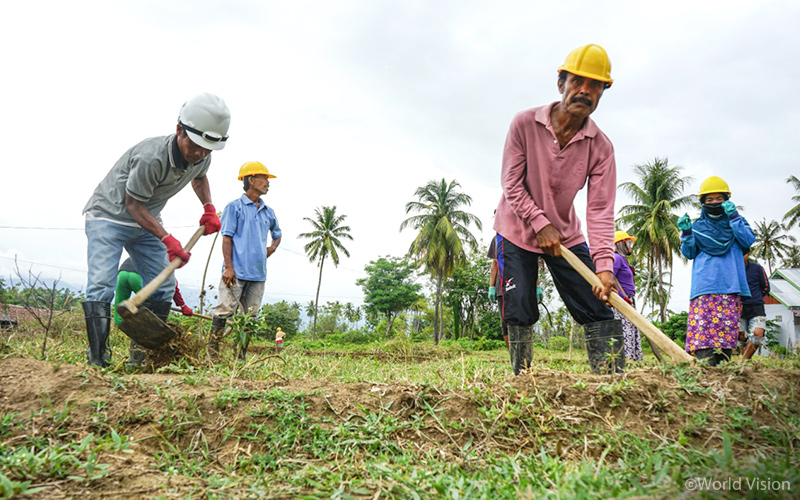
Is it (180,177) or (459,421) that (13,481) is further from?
(180,177)

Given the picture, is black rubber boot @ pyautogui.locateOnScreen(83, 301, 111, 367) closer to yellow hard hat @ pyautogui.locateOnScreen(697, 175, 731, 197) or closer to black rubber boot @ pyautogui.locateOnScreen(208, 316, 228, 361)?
black rubber boot @ pyautogui.locateOnScreen(208, 316, 228, 361)

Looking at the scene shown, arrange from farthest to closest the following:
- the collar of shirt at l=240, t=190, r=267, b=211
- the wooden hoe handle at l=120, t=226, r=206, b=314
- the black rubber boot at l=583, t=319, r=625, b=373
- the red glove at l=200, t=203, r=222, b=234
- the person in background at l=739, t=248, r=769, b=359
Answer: the collar of shirt at l=240, t=190, r=267, b=211 < the person in background at l=739, t=248, r=769, b=359 < the red glove at l=200, t=203, r=222, b=234 < the wooden hoe handle at l=120, t=226, r=206, b=314 < the black rubber boot at l=583, t=319, r=625, b=373

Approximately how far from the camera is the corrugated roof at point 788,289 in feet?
63.9

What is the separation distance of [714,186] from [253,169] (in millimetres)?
4699

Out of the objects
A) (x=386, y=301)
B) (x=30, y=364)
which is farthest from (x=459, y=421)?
(x=386, y=301)

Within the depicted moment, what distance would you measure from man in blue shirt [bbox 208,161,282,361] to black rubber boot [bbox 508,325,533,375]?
8.89ft

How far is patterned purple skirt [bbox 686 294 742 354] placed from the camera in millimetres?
4036

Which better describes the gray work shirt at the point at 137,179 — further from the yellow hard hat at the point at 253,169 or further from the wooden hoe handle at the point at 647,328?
the wooden hoe handle at the point at 647,328

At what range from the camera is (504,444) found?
2029mm

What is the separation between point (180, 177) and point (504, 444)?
10.9ft

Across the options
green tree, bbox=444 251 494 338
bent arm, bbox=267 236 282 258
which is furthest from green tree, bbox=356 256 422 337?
bent arm, bbox=267 236 282 258

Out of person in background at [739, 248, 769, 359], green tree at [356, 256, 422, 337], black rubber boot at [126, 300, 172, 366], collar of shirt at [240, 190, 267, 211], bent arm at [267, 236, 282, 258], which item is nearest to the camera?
black rubber boot at [126, 300, 172, 366]

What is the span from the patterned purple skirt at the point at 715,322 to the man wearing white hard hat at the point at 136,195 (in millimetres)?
4457

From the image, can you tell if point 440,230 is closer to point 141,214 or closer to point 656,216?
point 656,216
